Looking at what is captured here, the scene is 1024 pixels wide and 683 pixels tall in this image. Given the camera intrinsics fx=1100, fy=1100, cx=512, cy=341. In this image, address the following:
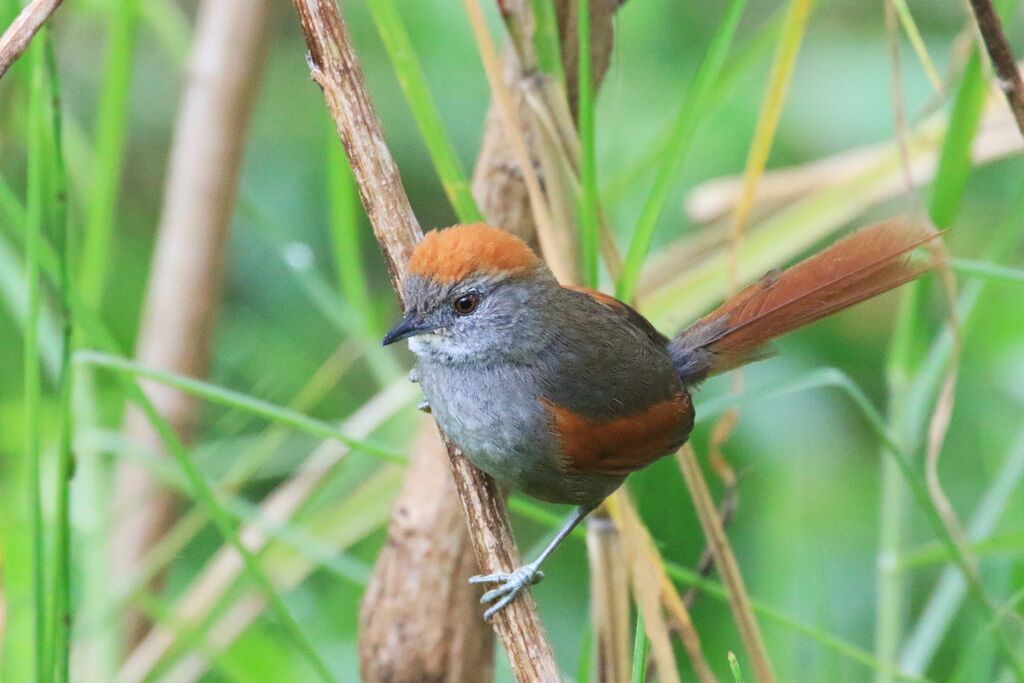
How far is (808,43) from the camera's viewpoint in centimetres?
429

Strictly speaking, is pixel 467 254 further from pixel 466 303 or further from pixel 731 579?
pixel 731 579

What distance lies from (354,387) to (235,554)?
4.66ft

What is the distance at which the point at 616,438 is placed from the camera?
2.26m

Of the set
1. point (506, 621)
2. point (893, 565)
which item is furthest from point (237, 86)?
point (893, 565)

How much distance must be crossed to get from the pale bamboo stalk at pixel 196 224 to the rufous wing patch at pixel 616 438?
1.36 m

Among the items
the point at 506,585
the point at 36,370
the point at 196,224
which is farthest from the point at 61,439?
the point at 196,224

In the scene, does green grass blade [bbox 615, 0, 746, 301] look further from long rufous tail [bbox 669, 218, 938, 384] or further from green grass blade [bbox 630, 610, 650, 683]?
green grass blade [bbox 630, 610, 650, 683]

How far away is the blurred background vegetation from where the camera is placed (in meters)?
2.62

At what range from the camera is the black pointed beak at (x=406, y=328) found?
7.14ft

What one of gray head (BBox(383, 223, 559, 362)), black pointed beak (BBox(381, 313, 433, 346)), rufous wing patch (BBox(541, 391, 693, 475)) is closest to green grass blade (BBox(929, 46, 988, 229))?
rufous wing patch (BBox(541, 391, 693, 475))

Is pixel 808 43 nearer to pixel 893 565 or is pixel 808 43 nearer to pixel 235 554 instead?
pixel 893 565

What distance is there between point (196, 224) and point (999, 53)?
2174mm

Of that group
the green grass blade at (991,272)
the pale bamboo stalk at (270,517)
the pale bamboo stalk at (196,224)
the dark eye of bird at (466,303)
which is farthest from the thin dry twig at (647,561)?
the pale bamboo stalk at (196,224)

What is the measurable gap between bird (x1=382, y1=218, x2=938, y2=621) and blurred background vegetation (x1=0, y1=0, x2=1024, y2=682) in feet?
0.60
